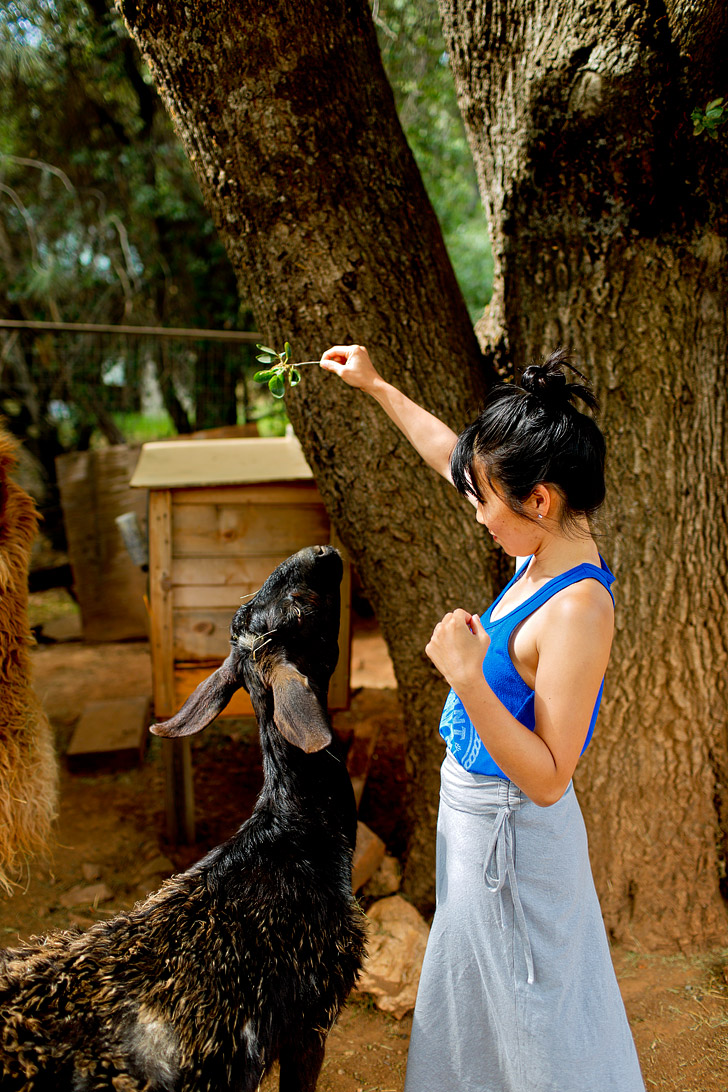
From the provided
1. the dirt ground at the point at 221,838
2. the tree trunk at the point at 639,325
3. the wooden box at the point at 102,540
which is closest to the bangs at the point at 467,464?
the tree trunk at the point at 639,325

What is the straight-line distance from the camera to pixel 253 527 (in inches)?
146

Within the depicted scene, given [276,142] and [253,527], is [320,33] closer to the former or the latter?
[276,142]

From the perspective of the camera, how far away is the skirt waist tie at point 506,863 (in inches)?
73.9

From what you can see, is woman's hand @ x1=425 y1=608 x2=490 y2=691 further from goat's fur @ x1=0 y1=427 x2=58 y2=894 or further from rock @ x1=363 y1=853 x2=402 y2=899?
rock @ x1=363 y1=853 x2=402 y2=899

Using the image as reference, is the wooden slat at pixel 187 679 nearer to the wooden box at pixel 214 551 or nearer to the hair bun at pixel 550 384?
the wooden box at pixel 214 551

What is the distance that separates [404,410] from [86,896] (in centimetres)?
303

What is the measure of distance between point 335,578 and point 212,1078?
135 centimetres

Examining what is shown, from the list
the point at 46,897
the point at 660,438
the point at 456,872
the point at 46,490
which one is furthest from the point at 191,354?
the point at 456,872

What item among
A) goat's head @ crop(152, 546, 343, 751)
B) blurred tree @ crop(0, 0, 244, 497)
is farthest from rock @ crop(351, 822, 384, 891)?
blurred tree @ crop(0, 0, 244, 497)

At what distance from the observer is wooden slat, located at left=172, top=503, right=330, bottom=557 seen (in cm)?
366

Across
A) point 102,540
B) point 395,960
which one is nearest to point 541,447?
point 395,960

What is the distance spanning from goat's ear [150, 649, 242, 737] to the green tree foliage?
4086 mm

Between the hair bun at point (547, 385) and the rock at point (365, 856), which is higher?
the hair bun at point (547, 385)

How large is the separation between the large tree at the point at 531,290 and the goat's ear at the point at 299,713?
108 cm
